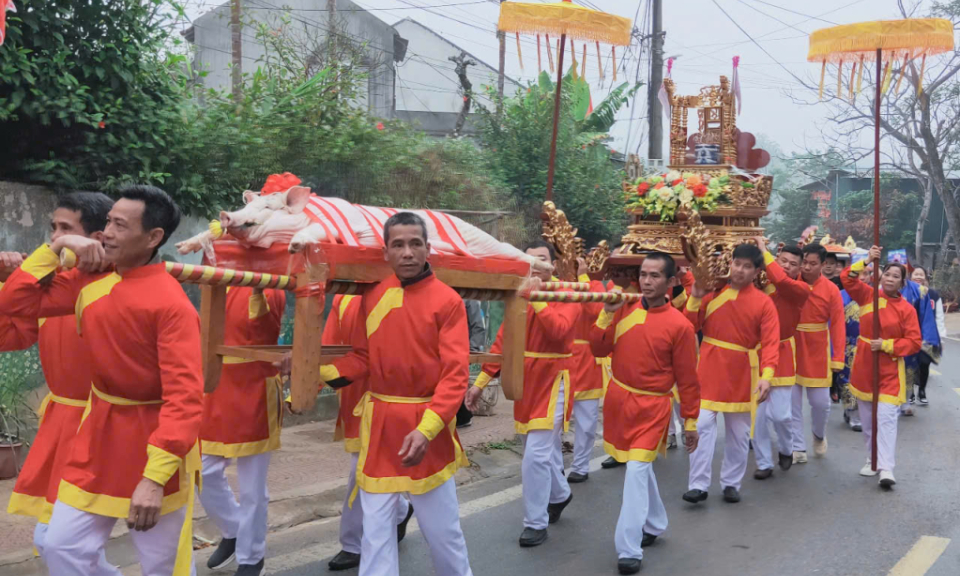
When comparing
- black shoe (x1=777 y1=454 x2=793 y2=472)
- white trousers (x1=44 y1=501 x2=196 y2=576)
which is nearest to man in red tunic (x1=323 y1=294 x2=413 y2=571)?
white trousers (x1=44 y1=501 x2=196 y2=576)

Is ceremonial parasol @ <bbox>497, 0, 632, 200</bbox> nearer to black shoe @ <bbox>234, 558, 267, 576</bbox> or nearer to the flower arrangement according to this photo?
the flower arrangement

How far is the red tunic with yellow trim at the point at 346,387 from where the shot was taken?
18.5ft

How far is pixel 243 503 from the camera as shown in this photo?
5148 mm

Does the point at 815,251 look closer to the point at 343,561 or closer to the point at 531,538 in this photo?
the point at 531,538

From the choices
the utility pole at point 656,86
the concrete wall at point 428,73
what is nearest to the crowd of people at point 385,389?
the utility pole at point 656,86

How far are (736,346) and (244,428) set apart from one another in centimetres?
409

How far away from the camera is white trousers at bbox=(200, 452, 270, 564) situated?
16.7 ft

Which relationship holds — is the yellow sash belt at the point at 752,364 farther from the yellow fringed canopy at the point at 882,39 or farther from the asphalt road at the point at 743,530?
the yellow fringed canopy at the point at 882,39

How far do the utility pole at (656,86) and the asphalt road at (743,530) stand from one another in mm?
9797

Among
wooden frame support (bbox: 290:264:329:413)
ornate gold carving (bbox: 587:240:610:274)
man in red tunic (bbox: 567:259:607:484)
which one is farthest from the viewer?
man in red tunic (bbox: 567:259:607:484)

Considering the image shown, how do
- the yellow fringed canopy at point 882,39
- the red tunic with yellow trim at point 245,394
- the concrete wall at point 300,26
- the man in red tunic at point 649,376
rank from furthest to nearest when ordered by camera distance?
the concrete wall at point 300,26 < the yellow fringed canopy at point 882,39 < the man in red tunic at point 649,376 < the red tunic with yellow trim at point 245,394

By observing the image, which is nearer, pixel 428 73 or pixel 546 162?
pixel 546 162

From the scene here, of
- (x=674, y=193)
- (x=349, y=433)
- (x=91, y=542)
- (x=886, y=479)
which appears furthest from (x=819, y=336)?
(x=91, y=542)

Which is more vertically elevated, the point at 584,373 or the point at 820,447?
the point at 584,373
